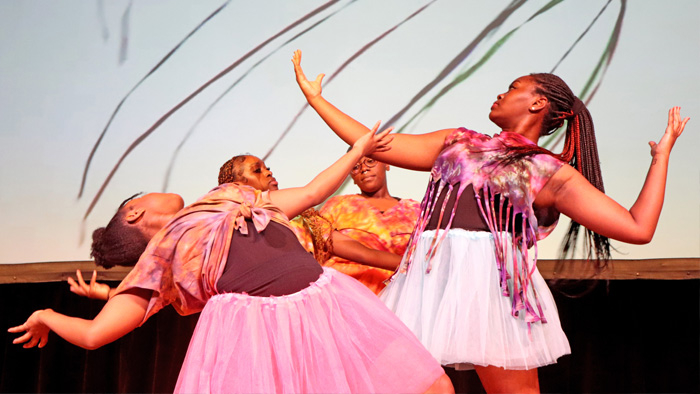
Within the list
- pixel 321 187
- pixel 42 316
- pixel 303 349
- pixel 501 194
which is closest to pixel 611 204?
pixel 501 194

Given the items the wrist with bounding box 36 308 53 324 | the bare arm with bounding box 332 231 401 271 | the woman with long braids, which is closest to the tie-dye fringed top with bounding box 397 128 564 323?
the woman with long braids

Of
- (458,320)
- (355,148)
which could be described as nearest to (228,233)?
(355,148)

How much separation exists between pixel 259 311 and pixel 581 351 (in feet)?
6.29

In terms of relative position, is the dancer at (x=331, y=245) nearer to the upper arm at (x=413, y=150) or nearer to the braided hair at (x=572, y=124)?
the upper arm at (x=413, y=150)

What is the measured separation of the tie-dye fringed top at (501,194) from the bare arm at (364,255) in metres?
0.61

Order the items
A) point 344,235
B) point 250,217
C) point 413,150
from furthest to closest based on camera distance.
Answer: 1. point 344,235
2. point 413,150
3. point 250,217

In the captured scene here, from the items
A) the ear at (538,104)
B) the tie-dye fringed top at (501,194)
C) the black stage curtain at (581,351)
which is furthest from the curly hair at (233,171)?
the black stage curtain at (581,351)

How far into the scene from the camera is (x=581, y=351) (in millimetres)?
3043

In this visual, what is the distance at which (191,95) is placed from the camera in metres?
3.43

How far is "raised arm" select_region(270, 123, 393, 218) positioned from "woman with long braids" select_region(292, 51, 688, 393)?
Answer: 0.12 m

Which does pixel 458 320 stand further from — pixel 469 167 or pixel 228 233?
pixel 228 233

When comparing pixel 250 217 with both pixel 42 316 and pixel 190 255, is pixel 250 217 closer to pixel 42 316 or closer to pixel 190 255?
pixel 190 255

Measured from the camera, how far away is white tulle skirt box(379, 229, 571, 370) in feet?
5.74

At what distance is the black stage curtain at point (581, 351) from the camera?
2912mm
